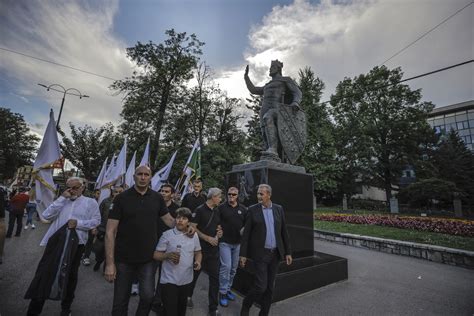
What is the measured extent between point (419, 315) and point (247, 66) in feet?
21.4

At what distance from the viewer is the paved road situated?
3592 millimetres

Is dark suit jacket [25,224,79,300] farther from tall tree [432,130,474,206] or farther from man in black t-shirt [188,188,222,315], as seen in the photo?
tall tree [432,130,474,206]

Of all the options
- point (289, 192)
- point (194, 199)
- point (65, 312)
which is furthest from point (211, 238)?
point (289, 192)

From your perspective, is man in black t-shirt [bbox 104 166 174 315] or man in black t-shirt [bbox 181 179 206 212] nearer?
man in black t-shirt [bbox 104 166 174 315]

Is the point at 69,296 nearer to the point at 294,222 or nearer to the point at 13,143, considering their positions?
the point at 294,222

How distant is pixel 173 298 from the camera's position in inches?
102

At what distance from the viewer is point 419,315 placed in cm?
360

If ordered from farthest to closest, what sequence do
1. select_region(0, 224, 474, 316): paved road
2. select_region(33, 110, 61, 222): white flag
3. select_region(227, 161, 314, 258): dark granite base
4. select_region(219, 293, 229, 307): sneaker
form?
select_region(227, 161, 314, 258): dark granite base, select_region(33, 110, 61, 222): white flag, select_region(219, 293, 229, 307): sneaker, select_region(0, 224, 474, 316): paved road

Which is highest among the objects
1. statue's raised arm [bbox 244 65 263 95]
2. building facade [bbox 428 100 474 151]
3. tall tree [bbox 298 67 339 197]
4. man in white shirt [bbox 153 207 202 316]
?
building facade [bbox 428 100 474 151]

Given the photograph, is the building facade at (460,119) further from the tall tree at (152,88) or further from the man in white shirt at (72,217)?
the man in white shirt at (72,217)

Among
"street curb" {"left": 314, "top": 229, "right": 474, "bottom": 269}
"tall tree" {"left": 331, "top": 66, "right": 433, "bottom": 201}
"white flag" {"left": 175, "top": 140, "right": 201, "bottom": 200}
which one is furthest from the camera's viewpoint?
"tall tree" {"left": 331, "top": 66, "right": 433, "bottom": 201}

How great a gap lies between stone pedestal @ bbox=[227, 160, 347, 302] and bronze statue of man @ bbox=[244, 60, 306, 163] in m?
0.77

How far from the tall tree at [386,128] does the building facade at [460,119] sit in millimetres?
20736

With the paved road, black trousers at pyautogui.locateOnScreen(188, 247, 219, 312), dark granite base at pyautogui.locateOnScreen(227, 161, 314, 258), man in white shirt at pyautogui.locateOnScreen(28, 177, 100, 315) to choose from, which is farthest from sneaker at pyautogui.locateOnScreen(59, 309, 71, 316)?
dark granite base at pyautogui.locateOnScreen(227, 161, 314, 258)
